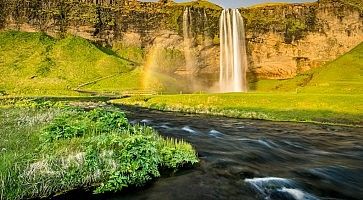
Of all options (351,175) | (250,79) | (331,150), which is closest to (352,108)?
(331,150)

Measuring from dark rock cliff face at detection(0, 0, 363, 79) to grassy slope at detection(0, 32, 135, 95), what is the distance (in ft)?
30.9

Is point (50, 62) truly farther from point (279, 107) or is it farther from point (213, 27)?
point (279, 107)

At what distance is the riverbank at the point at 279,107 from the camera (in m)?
51.2

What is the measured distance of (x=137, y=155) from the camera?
16812 millimetres

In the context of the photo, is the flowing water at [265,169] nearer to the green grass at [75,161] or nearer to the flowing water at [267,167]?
the flowing water at [267,167]

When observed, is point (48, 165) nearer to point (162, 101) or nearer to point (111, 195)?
point (111, 195)

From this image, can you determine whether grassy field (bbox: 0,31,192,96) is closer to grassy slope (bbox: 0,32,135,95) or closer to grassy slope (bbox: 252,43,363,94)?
grassy slope (bbox: 0,32,135,95)

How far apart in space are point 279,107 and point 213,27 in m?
133

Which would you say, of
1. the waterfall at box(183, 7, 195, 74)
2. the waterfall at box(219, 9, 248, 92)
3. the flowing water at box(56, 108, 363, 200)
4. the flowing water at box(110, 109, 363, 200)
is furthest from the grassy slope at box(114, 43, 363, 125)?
the waterfall at box(183, 7, 195, 74)

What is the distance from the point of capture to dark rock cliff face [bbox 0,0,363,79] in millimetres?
180875

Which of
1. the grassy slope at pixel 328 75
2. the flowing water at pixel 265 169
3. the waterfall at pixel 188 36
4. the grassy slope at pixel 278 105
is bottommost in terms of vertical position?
the flowing water at pixel 265 169

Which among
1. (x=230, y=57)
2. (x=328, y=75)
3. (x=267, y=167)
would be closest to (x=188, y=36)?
(x=230, y=57)

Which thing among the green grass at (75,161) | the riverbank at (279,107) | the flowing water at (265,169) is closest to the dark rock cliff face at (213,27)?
the riverbank at (279,107)

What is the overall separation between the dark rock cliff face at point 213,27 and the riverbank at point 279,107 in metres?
116
